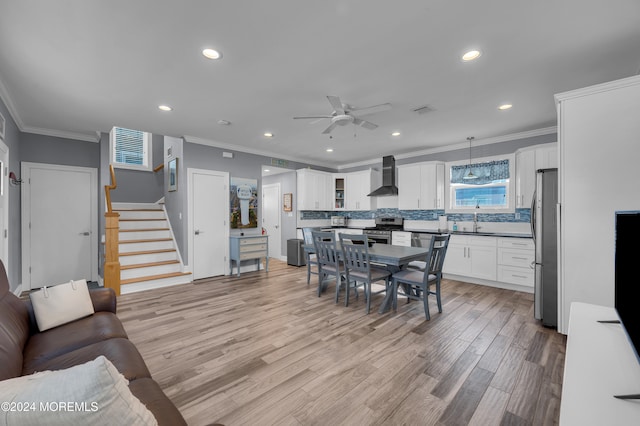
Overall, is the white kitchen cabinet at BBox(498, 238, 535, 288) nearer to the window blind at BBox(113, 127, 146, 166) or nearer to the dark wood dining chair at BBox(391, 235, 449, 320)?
the dark wood dining chair at BBox(391, 235, 449, 320)

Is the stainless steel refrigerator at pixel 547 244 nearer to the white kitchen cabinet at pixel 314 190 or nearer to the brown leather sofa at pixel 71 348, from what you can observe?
the brown leather sofa at pixel 71 348

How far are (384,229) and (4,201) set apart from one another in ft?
19.9

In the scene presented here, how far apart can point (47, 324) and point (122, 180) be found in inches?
213

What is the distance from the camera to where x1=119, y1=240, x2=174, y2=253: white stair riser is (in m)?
5.06

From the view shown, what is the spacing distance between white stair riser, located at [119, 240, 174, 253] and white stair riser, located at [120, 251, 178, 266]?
0.25 meters

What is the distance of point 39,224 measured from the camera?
4609mm

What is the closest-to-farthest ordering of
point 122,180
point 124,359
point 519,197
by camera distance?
point 124,359, point 519,197, point 122,180

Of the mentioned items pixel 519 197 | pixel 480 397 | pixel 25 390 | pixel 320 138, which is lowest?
pixel 480 397

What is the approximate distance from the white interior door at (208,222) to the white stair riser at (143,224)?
120cm

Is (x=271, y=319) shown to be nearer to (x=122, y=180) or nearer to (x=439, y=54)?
(x=439, y=54)

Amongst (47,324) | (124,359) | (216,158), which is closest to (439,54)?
(124,359)

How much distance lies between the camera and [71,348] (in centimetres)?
167

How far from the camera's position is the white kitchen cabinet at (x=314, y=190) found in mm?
6836

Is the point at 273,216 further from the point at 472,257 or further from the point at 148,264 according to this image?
the point at 472,257
